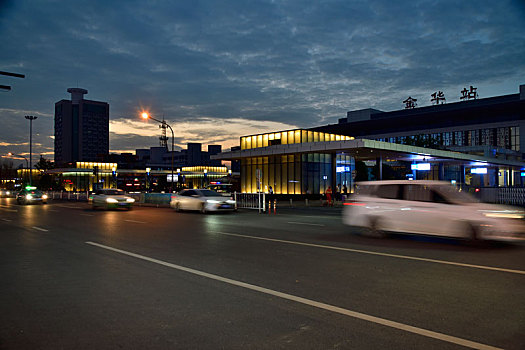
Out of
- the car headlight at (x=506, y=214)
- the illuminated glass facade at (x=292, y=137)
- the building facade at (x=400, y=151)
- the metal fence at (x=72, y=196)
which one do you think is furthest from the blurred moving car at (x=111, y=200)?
the illuminated glass facade at (x=292, y=137)

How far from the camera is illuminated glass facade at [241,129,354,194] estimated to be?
45.2m

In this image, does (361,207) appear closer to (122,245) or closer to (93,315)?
(122,245)

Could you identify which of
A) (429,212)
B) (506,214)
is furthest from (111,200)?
(506,214)

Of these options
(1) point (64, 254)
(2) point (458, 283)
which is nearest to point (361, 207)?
(2) point (458, 283)

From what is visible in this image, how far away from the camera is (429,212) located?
11.1m

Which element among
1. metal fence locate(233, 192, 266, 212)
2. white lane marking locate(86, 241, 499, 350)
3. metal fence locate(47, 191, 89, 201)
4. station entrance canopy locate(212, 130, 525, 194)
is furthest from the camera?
metal fence locate(47, 191, 89, 201)

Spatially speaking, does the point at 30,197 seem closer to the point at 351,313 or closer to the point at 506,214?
the point at 506,214

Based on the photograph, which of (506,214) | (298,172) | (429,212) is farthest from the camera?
(298,172)

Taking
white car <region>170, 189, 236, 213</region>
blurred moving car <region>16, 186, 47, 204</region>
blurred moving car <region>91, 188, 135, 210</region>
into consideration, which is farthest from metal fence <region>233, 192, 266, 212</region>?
blurred moving car <region>16, 186, 47, 204</region>

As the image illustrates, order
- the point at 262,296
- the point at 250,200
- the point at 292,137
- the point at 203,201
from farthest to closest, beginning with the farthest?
A: 1. the point at 292,137
2. the point at 250,200
3. the point at 203,201
4. the point at 262,296

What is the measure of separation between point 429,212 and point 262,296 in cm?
690

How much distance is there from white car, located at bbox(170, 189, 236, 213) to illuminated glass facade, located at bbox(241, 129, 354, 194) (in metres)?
18.2

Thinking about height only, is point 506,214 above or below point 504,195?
above

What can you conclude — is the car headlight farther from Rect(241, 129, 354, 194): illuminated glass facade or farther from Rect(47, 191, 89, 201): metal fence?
Rect(47, 191, 89, 201): metal fence
